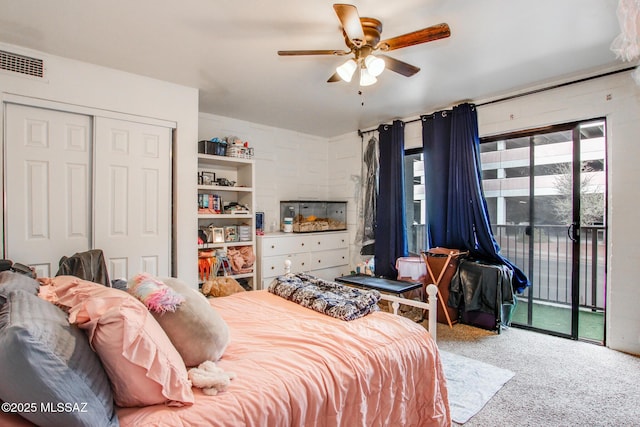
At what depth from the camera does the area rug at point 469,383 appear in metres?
1.97

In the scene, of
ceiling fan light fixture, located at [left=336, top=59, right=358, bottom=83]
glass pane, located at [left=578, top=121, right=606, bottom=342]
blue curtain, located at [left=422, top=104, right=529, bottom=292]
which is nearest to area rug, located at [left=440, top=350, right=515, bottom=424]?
blue curtain, located at [left=422, top=104, right=529, bottom=292]

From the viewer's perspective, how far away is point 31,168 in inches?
94.7

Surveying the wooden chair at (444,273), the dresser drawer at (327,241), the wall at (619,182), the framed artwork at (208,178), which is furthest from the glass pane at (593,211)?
the framed artwork at (208,178)

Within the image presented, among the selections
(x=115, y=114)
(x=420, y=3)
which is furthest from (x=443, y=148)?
(x=115, y=114)

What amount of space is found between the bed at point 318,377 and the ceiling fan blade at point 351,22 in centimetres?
161

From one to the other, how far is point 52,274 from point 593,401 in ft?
12.8

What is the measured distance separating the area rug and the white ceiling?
95.5 inches

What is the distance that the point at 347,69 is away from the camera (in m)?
2.15

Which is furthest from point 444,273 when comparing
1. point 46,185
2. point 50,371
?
point 46,185

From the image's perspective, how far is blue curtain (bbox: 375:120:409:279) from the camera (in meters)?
4.13

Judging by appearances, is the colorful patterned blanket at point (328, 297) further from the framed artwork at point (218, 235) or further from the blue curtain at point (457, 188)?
the blue curtain at point (457, 188)

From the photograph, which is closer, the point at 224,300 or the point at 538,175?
the point at 224,300

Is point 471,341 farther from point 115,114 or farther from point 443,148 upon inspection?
point 115,114

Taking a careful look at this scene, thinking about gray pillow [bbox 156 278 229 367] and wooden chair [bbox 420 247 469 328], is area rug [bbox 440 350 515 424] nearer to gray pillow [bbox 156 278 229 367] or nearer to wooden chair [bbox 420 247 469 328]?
wooden chair [bbox 420 247 469 328]
